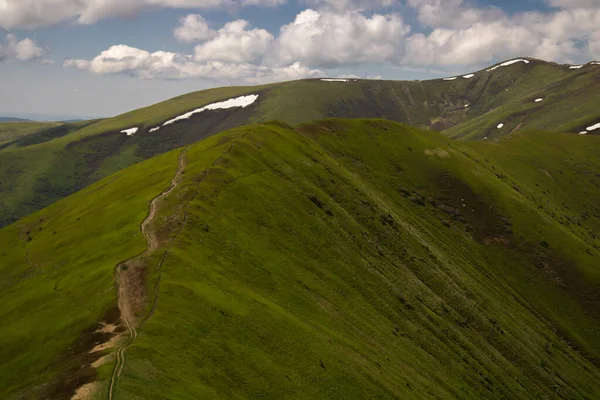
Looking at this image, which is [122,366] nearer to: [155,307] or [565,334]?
[155,307]

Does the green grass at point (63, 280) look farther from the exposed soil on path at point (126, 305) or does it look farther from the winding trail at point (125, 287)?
the exposed soil on path at point (126, 305)

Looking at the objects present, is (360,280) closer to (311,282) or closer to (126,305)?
(311,282)

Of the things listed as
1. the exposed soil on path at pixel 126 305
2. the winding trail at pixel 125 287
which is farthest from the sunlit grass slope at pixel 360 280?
the exposed soil on path at pixel 126 305

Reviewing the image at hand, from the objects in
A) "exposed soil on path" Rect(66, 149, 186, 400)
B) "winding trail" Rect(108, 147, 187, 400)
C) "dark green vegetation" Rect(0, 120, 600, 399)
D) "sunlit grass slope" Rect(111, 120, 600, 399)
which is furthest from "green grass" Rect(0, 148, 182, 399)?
"sunlit grass slope" Rect(111, 120, 600, 399)

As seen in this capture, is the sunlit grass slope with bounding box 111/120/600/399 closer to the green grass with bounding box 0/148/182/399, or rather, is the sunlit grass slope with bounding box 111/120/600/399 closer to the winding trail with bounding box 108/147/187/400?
the winding trail with bounding box 108/147/187/400

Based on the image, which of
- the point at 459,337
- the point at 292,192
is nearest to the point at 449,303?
the point at 459,337

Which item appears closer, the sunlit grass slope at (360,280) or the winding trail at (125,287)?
the winding trail at (125,287)
